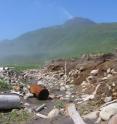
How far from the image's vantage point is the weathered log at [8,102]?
20431 millimetres

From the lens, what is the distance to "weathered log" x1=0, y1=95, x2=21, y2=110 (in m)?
20.4

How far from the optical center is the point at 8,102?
20.7 metres

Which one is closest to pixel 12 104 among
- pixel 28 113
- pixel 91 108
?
pixel 28 113

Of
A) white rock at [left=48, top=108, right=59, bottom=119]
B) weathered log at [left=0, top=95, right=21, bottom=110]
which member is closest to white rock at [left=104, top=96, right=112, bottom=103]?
white rock at [left=48, top=108, right=59, bottom=119]

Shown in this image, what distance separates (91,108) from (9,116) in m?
3.40

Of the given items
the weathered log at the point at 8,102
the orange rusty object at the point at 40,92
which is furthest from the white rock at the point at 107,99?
the orange rusty object at the point at 40,92

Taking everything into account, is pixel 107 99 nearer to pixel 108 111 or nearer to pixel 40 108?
pixel 40 108

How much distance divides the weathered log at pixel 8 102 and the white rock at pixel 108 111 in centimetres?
427

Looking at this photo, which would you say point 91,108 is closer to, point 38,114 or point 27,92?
point 38,114

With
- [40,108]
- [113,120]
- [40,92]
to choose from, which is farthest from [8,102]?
[113,120]

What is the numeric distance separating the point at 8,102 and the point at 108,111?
4694 mm

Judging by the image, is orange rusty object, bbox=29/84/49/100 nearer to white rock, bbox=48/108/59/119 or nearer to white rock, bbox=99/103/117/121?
white rock, bbox=48/108/59/119

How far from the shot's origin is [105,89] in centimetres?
2286

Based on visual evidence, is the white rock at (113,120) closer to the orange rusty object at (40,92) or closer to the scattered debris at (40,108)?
the scattered debris at (40,108)
